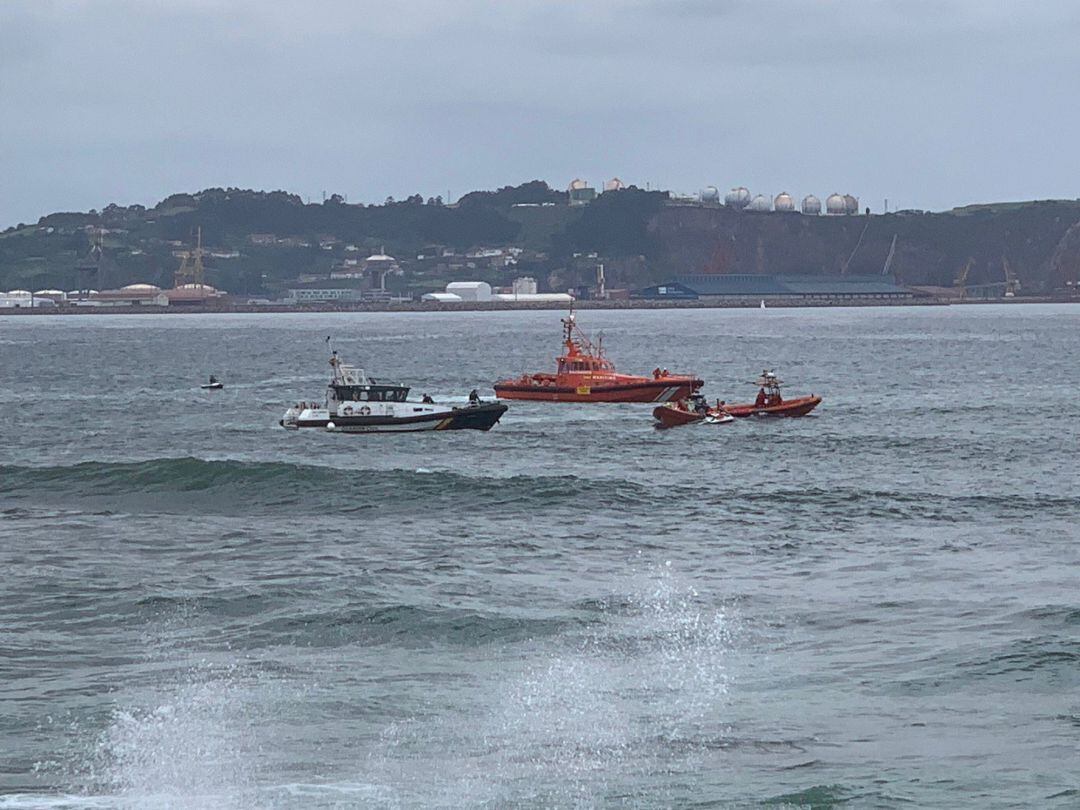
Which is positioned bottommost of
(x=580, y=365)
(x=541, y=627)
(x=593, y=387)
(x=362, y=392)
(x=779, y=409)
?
(x=593, y=387)

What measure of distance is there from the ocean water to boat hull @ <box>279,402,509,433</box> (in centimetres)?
572

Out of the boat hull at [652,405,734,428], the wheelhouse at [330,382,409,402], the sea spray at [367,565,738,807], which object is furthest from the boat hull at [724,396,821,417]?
the sea spray at [367,565,738,807]

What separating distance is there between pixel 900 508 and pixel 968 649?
791 inches

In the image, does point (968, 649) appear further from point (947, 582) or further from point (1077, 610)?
point (947, 582)

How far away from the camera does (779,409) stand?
8562 cm

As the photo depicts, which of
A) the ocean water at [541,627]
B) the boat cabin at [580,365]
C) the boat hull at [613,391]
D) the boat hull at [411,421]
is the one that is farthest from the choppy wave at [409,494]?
the boat cabin at [580,365]

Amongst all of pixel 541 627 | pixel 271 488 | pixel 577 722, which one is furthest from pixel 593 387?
pixel 577 722

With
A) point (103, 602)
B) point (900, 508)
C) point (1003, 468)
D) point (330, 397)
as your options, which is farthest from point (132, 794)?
point (330, 397)

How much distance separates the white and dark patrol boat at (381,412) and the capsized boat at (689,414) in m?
7.67

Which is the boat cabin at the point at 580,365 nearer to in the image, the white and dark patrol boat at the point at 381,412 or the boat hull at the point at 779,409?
the boat hull at the point at 779,409

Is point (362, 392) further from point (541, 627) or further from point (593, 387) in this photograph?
point (541, 627)

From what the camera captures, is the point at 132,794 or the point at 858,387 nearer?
the point at 132,794

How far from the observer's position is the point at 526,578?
3959 cm

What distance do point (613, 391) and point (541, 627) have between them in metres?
64.1
